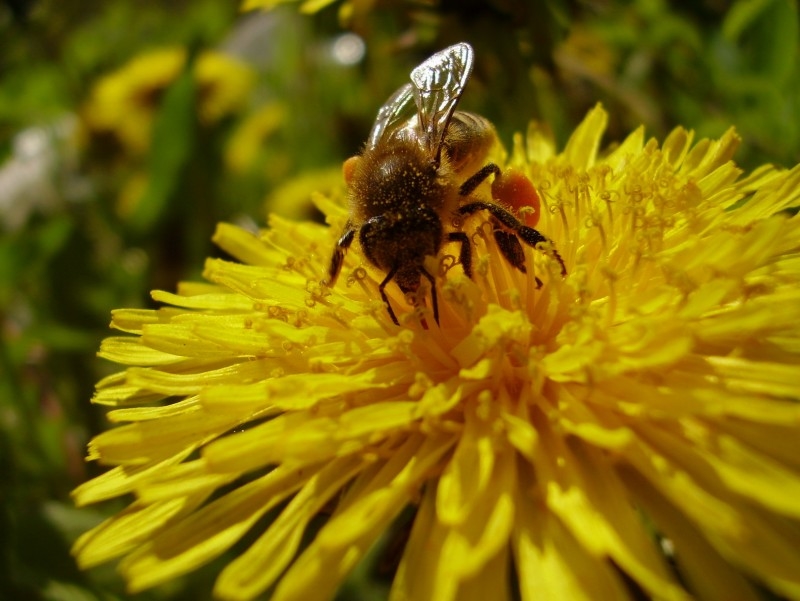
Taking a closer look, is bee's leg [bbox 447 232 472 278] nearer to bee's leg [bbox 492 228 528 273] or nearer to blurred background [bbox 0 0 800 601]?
bee's leg [bbox 492 228 528 273]

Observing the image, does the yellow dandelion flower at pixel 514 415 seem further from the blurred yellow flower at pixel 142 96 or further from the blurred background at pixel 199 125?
the blurred yellow flower at pixel 142 96

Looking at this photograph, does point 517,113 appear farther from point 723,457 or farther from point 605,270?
point 723,457

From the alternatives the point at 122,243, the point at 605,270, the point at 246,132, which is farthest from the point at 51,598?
the point at 246,132

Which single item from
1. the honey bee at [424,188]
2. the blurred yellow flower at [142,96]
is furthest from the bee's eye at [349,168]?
the blurred yellow flower at [142,96]

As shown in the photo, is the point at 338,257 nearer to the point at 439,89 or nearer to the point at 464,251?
the point at 464,251

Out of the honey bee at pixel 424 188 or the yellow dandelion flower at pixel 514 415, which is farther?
the honey bee at pixel 424 188
